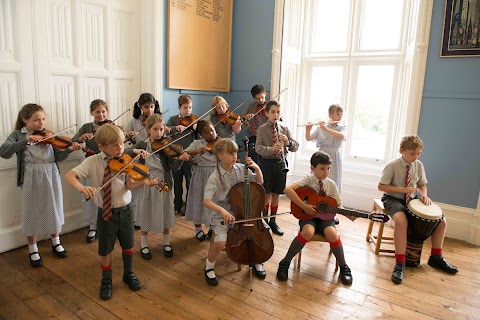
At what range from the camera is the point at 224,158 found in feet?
7.80

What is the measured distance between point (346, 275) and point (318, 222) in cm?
42

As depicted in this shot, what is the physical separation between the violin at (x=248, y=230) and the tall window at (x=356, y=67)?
7.16 feet

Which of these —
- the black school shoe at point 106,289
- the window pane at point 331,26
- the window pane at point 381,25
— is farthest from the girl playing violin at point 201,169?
the window pane at point 381,25

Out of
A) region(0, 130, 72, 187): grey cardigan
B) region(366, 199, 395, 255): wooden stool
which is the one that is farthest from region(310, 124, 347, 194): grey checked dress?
region(0, 130, 72, 187): grey cardigan

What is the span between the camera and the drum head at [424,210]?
2.58m

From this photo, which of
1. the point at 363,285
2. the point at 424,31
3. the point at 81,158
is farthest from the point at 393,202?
the point at 81,158

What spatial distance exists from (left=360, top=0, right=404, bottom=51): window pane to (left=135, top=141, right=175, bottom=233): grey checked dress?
9.35 feet

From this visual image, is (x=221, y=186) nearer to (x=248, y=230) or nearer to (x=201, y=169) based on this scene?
(x=248, y=230)

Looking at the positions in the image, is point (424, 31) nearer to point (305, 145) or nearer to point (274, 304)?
point (305, 145)

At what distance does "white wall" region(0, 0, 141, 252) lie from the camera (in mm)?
2660

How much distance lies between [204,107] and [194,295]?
251cm

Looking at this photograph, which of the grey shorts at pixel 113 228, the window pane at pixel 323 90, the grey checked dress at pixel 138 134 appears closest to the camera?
the grey shorts at pixel 113 228

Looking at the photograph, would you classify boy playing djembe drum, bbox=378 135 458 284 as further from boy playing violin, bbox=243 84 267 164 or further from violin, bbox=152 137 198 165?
violin, bbox=152 137 198 165

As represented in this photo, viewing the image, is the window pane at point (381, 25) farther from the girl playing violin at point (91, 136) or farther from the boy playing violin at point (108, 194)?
the boy playing violin at point (108, 194)
